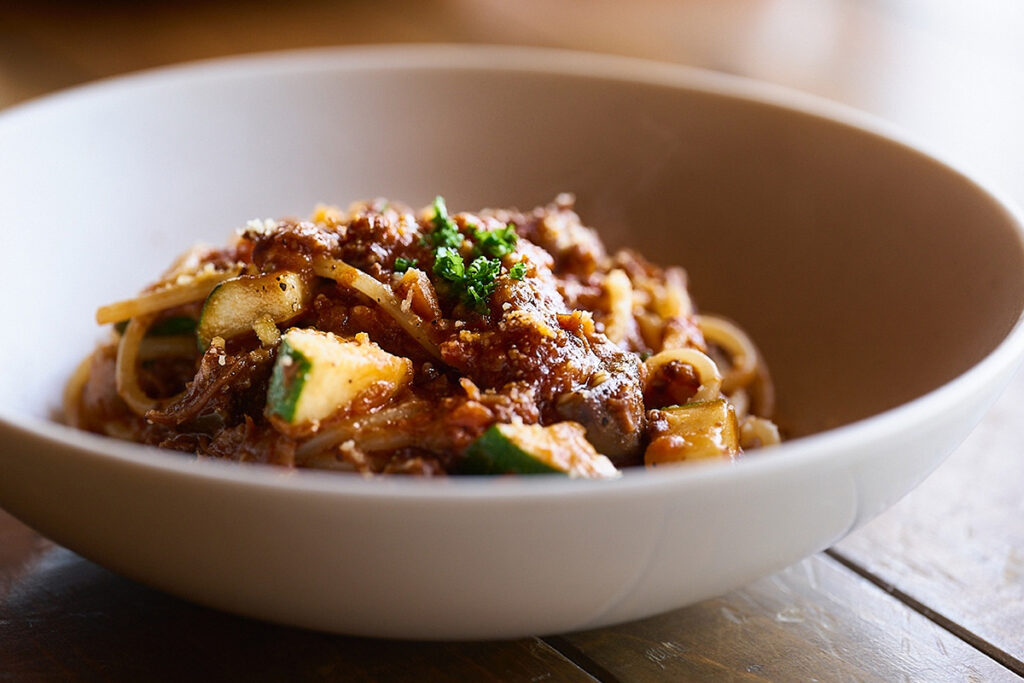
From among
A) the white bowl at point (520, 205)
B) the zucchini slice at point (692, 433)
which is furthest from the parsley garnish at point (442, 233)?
the white bowl at point (520, 205)

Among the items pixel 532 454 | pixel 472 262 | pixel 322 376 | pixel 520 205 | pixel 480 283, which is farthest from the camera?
pixel 520 205

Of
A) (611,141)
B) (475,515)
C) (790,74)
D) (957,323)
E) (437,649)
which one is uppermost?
(790,74)

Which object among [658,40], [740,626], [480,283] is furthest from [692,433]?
[658,40]

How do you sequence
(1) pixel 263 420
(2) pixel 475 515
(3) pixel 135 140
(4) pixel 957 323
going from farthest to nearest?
(3) pixel 135 140
(4) pixel 957 323
(1) pixel 263 420
(2) pixel 475 515

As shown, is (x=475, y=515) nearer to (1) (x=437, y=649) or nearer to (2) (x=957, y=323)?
(1) (x=437, y=649)

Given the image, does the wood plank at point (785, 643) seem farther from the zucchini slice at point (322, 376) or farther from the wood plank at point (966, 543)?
the zucchini slice at point (322, 376)

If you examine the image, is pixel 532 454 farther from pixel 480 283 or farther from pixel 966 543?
pixel 966 543

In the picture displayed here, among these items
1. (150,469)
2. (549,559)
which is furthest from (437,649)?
(150,469)
